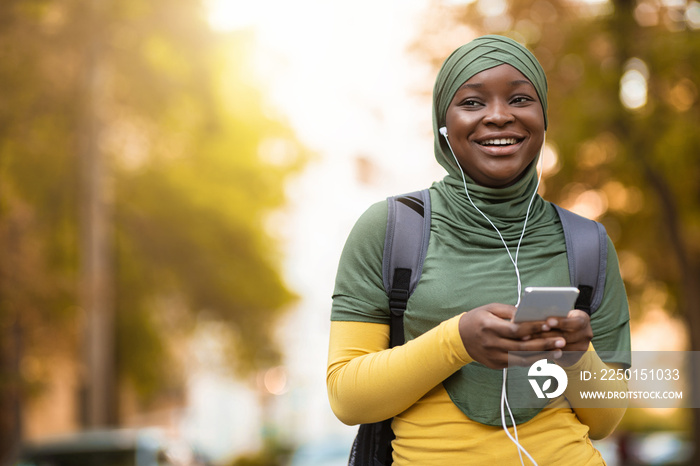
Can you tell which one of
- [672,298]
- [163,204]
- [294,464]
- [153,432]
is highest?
[163,204]

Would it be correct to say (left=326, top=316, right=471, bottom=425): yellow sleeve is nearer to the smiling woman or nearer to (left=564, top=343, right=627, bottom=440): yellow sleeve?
the smiling woman

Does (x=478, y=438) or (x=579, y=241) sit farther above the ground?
(x=579, y=241)

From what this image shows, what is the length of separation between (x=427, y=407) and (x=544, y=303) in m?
0.45

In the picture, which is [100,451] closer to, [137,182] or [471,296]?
[471,296]

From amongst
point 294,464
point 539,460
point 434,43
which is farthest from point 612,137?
point 539,460

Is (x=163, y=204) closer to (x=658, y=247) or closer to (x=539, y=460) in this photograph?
(x=658, y=247)

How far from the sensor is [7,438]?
14.6 metres

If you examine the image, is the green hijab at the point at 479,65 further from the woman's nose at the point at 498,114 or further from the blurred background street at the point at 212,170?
the blurred background street at the point at 212,170

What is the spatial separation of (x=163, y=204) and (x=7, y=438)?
5.26 m

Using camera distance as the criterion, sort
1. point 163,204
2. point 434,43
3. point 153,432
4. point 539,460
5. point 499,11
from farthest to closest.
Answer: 1. point 163,204
2. point 434,43
3. point 499,11
4. point 153,432
5. point 539,460

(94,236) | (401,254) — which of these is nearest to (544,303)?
(401,254)

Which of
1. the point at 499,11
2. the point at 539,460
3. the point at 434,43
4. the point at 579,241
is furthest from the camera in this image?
the point at 434,43

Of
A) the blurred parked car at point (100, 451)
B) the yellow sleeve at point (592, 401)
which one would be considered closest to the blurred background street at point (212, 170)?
the blurred parked car at point (100, 451)

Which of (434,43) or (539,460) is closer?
(539,460)
